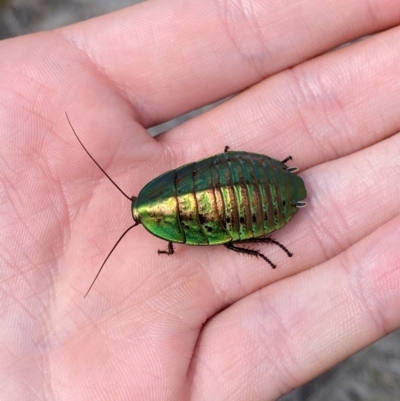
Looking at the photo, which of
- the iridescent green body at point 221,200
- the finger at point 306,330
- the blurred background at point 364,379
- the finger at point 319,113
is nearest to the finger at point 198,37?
the finger at point 319,113

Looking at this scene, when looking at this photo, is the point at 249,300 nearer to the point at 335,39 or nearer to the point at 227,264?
the point at 227,264

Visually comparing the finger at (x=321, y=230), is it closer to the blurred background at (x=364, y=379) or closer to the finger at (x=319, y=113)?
the finger at (x=319, y=113)

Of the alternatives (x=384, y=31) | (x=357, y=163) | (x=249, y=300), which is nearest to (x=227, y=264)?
(x=249, y=300)

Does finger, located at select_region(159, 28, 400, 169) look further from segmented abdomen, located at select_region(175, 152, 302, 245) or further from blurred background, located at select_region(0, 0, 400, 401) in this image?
blurred background, located at select_region(0, 0, 400, 401)

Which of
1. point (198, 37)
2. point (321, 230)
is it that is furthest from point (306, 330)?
point (198, 37)

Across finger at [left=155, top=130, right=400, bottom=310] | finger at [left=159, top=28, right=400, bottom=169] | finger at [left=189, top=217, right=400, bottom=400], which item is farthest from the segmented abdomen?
finger at [left=189, top=217, right=400, bottom=400]
